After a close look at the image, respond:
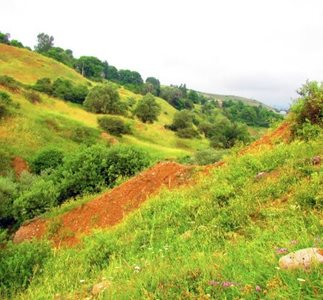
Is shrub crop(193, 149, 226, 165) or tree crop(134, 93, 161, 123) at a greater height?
tree crop(134, 93, 161, 123)

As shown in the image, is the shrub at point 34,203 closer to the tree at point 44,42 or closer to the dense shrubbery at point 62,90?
the dense shrubbery at point 62,90

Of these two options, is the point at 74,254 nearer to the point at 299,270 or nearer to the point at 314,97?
the point at 299,270

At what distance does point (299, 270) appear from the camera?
3.57 meters

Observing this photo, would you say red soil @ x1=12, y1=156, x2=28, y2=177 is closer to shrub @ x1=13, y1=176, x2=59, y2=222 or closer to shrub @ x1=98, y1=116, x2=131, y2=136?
shrub @ x1=98, y1=116, x2=131, y2=136

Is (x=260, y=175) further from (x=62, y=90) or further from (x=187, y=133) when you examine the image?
(x=62, y=90)

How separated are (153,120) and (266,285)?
247ft

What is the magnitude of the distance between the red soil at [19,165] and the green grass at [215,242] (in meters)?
29.4

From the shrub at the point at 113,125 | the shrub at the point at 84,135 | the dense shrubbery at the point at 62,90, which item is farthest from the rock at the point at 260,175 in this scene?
the dense shrubbery at the point at 62,90

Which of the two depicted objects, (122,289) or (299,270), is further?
(122,289)

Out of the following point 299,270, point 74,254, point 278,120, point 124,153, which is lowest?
point 74,254

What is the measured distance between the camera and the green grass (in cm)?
388

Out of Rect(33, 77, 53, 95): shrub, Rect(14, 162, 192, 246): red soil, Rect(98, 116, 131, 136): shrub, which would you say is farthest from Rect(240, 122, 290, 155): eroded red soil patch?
Rect(33, 77, 53, 95): shrub

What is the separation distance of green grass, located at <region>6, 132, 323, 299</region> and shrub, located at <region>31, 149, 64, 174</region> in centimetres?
2855

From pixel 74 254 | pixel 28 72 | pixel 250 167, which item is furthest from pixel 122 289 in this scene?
pixel 28 72
